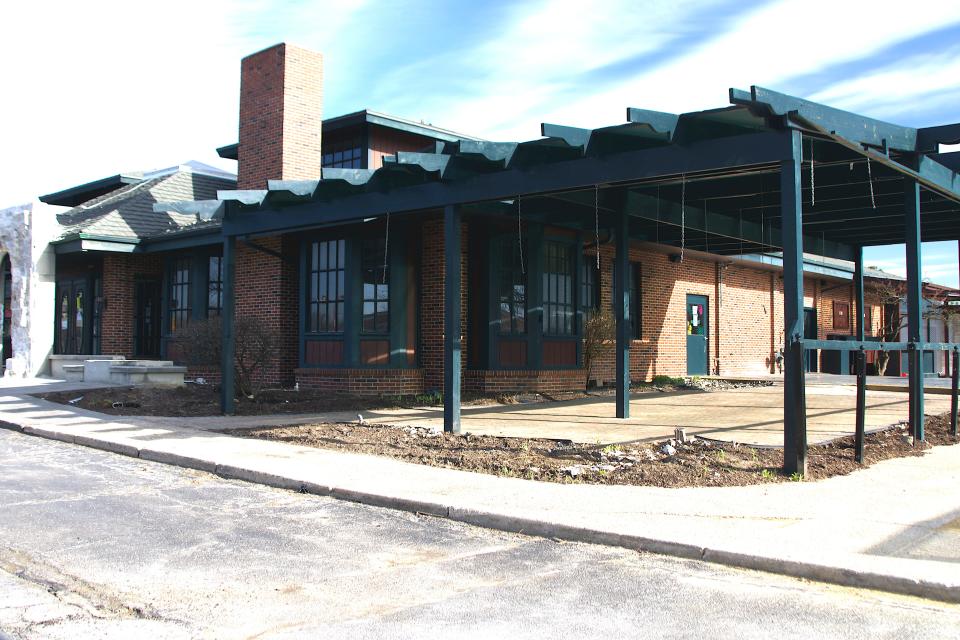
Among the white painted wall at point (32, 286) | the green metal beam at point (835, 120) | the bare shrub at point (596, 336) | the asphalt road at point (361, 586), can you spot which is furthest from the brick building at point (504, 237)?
the asphalt road at point (361, 586)

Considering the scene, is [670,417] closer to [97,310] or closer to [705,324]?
[705,324]

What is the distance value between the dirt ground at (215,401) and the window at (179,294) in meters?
3.32

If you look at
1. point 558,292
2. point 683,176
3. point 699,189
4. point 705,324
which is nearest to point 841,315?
point 705,324

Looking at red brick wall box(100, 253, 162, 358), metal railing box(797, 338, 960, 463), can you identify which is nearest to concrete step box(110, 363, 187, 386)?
red brick wall box(100, 253, 162, 358)

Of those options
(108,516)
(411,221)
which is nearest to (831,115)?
(108,516)

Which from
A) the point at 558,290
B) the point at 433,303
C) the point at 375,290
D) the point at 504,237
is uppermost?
the point at 504,237

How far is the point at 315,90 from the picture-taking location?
17859 mm

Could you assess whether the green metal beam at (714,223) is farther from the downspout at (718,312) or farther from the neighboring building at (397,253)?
the downspout at (718,312)

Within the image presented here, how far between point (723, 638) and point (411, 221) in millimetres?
12776

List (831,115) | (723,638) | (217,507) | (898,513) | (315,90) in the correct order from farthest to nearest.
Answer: (315,90), (831,115), (217,507), (898,513), (723,638)

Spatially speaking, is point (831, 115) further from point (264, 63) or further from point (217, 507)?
point (264, 63)

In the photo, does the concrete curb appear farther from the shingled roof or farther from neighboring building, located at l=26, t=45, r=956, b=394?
the shingled roof

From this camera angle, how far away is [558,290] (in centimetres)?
1733

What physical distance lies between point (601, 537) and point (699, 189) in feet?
26.7
